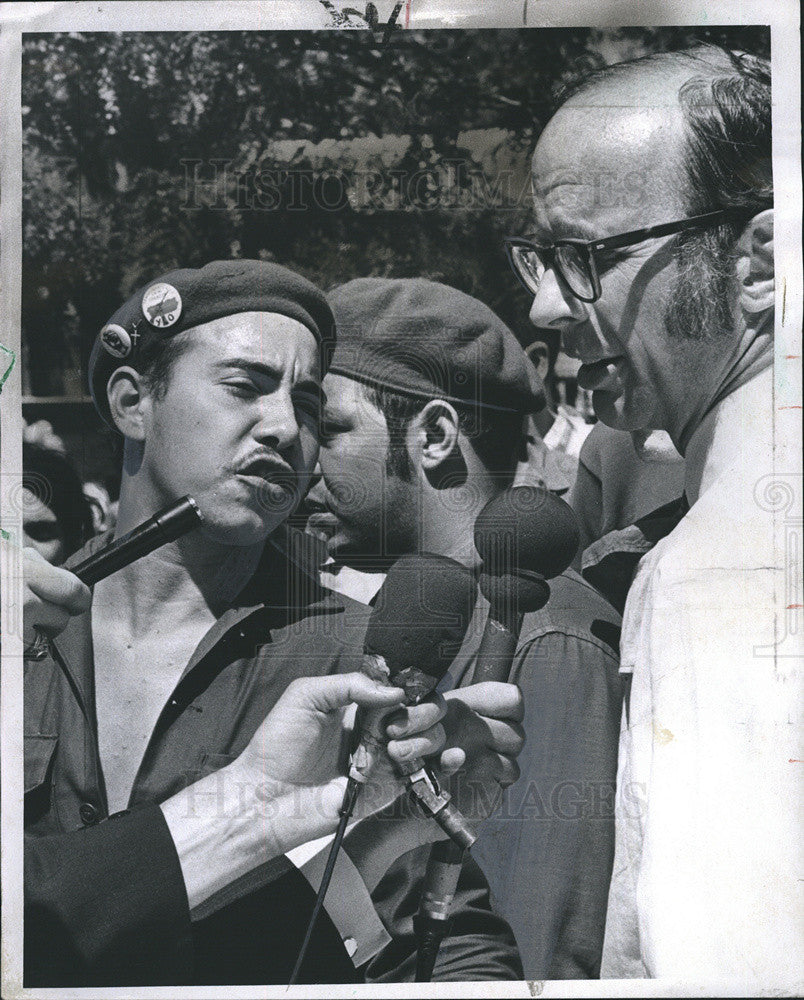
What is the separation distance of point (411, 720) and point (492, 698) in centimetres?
25

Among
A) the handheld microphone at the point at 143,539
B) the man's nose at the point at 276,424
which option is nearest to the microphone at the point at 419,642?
the man's nose at the point at 276,424

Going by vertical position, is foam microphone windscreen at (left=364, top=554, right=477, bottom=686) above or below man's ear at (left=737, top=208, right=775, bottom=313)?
below

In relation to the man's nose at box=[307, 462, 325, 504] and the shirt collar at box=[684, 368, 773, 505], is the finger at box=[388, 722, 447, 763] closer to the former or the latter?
the man's nose at box=[307, 462, 325, 504]

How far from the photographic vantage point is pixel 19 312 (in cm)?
329

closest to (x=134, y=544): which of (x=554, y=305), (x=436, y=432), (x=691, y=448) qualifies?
(x=436, y=432)

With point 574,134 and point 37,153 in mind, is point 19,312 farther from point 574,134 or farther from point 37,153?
point 574,134

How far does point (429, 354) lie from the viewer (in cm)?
329

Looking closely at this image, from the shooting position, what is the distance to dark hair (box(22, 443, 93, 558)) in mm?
3285

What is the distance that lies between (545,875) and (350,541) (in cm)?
113

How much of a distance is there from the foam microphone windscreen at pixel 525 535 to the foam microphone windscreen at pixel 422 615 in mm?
106

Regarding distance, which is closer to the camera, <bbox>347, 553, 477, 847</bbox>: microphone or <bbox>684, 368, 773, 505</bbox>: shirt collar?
<bbox>347, 553, 477, 847</bbox>: microphone

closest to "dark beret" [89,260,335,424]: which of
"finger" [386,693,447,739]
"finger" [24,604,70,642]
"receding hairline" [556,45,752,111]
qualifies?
"finger" [24,604,70,642]

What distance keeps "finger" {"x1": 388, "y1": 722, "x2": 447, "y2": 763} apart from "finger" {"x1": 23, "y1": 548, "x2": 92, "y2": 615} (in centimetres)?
100

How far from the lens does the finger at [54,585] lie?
326 cm
